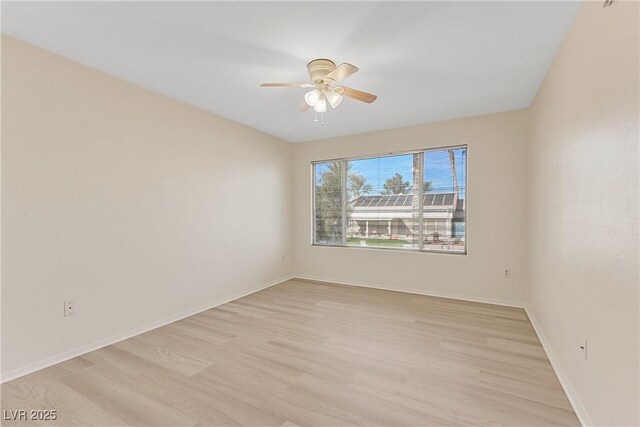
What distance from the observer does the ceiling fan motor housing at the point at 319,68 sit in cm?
222

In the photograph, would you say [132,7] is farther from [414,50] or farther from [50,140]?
[414,50]

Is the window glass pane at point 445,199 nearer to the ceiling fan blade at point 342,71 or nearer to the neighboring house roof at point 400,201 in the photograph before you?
the neighboring house roof at point 400,201

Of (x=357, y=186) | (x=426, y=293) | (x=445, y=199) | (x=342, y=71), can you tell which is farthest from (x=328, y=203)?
(x=342, y=71)

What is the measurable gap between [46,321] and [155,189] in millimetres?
1392

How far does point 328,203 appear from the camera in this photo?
4941 millimetres

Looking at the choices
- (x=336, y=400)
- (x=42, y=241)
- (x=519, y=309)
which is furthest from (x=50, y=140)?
(x=519, y=309)

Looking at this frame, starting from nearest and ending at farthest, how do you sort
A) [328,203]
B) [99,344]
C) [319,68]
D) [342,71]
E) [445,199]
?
[342,71] < [319,68] < [99,344] < [445,199] < [328,203]

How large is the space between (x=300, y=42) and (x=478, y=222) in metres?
3.10

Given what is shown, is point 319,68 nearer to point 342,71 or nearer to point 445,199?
point 342,71

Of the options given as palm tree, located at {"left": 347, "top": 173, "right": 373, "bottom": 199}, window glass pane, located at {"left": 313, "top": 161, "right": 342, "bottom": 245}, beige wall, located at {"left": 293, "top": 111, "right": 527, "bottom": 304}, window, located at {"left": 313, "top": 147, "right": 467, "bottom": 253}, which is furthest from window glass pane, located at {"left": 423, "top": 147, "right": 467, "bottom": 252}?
window glass pane, located at {"left": 313, "top": 161, "right": 342, "bottom": 245}

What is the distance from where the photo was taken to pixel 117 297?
262cm

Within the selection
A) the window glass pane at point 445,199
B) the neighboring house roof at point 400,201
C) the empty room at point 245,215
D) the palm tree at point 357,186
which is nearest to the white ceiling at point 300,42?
the empty room at point 245,215

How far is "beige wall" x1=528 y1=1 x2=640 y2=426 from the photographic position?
1170 mm

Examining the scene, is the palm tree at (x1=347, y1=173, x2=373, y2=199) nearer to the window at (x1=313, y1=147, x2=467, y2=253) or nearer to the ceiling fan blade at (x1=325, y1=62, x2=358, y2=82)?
the window at (x1=313, y1=147, x2=467, y2=253)
